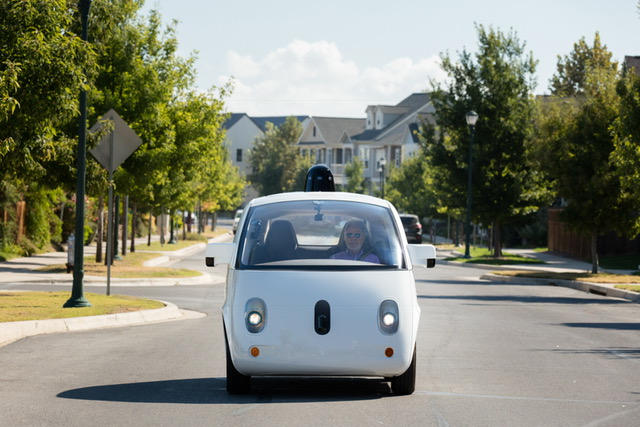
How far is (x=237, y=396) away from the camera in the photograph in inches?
370

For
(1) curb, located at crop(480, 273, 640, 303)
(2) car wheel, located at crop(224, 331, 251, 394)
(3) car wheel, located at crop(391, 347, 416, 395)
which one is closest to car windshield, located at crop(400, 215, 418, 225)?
(1) curb, located at crop(480, 273, 640, 303)

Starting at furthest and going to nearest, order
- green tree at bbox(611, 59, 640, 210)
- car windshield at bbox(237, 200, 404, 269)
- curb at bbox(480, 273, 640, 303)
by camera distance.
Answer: green tree at bbox(611, 59, 640, 210), curb at bbox(480, 273, 640, 303), car windshield at bbox(237, 200, 404, 269)

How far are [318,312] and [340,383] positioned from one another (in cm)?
166

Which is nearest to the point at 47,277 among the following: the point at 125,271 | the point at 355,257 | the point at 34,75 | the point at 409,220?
the point at 125,271

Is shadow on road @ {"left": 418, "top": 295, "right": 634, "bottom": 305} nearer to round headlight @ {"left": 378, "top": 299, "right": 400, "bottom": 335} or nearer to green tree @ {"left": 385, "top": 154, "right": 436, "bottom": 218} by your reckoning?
round headlight @ {"left": 378, "top": 299, "right": 400, "bottom": 335}

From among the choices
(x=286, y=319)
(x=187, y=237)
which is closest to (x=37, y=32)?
(x=286, y=319)

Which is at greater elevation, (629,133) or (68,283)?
(629,133)

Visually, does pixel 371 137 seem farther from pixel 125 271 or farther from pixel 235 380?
pixel 235 380

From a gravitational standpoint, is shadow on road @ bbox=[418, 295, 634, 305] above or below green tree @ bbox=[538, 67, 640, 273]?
below

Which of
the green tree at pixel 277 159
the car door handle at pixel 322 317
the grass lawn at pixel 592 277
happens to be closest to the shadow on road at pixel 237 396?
the car door handle at pixel 322 317

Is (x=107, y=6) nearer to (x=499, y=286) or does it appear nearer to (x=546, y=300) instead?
(x=546, y=300)

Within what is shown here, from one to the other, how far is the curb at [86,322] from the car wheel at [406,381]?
19.4 ft

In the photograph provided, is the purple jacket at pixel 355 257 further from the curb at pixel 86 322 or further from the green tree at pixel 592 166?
the green tree at pixel 592 166

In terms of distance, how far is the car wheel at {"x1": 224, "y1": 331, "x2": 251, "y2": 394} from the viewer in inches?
365
